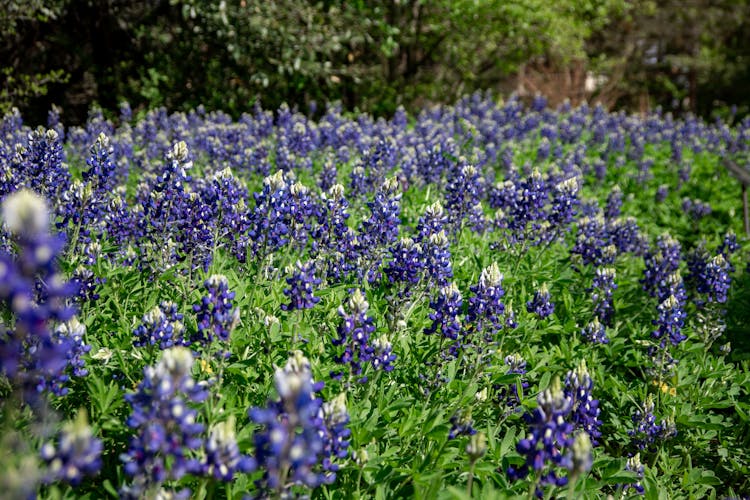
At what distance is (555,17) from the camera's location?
13.4 metres

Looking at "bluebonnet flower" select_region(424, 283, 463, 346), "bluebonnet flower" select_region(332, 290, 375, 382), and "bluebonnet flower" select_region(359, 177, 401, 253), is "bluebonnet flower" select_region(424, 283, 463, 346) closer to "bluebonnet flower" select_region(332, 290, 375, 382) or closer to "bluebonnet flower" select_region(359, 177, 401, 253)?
"bluebonnet flower" select_region(332, 290, 375, 382)

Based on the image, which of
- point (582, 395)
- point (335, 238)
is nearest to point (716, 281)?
point (582, 395)

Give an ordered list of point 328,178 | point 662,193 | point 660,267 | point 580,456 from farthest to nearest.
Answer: point 662,193, point 328,178, point 660,267, point 580,456

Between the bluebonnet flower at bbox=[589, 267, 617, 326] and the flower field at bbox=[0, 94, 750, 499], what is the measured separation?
0.03 m

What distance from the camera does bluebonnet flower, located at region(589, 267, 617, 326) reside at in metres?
4.74

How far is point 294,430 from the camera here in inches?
75.2

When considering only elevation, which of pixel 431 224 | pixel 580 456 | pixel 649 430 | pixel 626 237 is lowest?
pixel 626 237

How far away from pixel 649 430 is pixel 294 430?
2667mm

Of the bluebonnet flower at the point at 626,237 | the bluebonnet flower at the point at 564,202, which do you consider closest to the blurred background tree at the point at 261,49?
the bluebonnet flower at the point at 626,237

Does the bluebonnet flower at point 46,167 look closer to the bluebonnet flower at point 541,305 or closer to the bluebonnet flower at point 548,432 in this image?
the bluebonnet flower at point 541,305

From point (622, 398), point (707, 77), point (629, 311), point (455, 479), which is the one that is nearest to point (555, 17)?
point (629, 311)

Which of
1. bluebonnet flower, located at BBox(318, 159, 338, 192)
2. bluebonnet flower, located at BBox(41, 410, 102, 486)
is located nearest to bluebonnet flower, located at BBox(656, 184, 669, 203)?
bluebonnet flower, located at BBox(318, 159, 338, 192)

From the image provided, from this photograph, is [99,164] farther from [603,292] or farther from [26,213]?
[603,292]

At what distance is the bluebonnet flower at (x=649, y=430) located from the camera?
3.74 meters
